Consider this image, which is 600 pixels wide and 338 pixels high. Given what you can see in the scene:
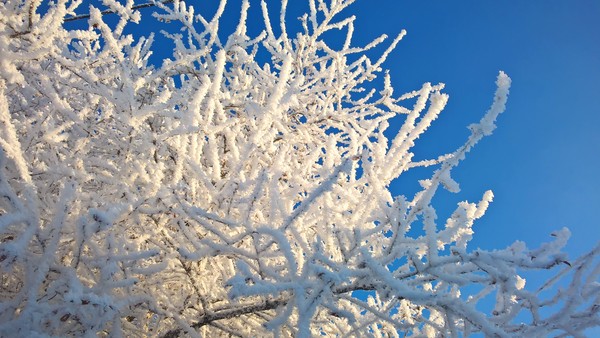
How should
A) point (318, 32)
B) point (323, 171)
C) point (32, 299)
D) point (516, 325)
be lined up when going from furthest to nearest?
point (318, 32) → point (323, 171) → point (516, 325) → point (32, 299)

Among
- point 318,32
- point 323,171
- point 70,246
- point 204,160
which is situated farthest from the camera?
point 318,32

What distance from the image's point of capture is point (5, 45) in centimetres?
202

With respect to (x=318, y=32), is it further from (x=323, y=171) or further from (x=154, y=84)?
(x=323, y=171)

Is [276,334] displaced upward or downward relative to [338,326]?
downward

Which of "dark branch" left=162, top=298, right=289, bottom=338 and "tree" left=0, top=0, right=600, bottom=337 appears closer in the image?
"tree" left=0, top=0, right=600, bottom=337

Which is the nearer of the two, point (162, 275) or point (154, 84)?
point (162, 275)

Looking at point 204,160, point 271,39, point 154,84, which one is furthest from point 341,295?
point 271,39

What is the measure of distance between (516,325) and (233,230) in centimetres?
165

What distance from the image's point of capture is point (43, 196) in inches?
104

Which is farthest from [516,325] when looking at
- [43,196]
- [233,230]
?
[43,196]

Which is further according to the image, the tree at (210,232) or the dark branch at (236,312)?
the dark branch at (236,312)

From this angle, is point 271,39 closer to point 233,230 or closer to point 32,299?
point 233,230

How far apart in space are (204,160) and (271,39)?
164 cm

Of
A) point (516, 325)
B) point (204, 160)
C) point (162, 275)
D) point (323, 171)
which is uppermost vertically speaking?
point (204, 160)
